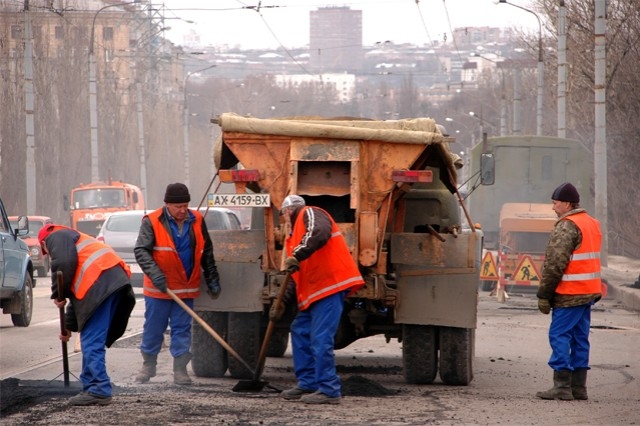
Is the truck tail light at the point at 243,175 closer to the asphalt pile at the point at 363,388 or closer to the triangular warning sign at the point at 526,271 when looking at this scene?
the asphalt pile at the point at 363,388

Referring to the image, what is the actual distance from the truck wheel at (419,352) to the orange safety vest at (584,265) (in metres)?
1.29

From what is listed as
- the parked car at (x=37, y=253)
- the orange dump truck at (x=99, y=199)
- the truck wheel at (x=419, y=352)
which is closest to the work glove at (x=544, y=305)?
the truck wheel at (x=419, y=352)

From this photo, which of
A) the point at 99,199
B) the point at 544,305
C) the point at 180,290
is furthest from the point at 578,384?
the point at 99,199

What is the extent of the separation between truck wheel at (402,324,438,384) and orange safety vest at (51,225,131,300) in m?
2.75

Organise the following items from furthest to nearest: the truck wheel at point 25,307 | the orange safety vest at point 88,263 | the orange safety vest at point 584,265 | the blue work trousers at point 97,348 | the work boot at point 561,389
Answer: the truck wheel at point 25,307 < the orange safety vest at point 584,265 < the work boot at point 561,389 < the orange safety vest at point 88,263 < the blue work trousers at point 97,348

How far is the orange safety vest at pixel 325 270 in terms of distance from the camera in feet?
33.2

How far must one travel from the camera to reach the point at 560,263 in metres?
10.8

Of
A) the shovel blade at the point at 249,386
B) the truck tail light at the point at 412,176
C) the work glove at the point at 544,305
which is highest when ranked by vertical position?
the truck tail light at the point at 412,176

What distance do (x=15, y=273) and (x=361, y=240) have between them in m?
6.85

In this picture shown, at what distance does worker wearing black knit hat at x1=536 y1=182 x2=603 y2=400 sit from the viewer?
35.1 ft

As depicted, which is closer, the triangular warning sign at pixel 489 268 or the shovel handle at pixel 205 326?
the shovel handle at pixel 205 326

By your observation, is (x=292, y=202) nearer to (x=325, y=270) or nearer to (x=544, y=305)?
(x=325, y=270)

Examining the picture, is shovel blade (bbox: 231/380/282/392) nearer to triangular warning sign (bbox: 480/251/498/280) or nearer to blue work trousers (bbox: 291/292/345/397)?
blue work trousers (bbox: 291/292/345/397)

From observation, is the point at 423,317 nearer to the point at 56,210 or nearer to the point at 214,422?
the point at 214,422
